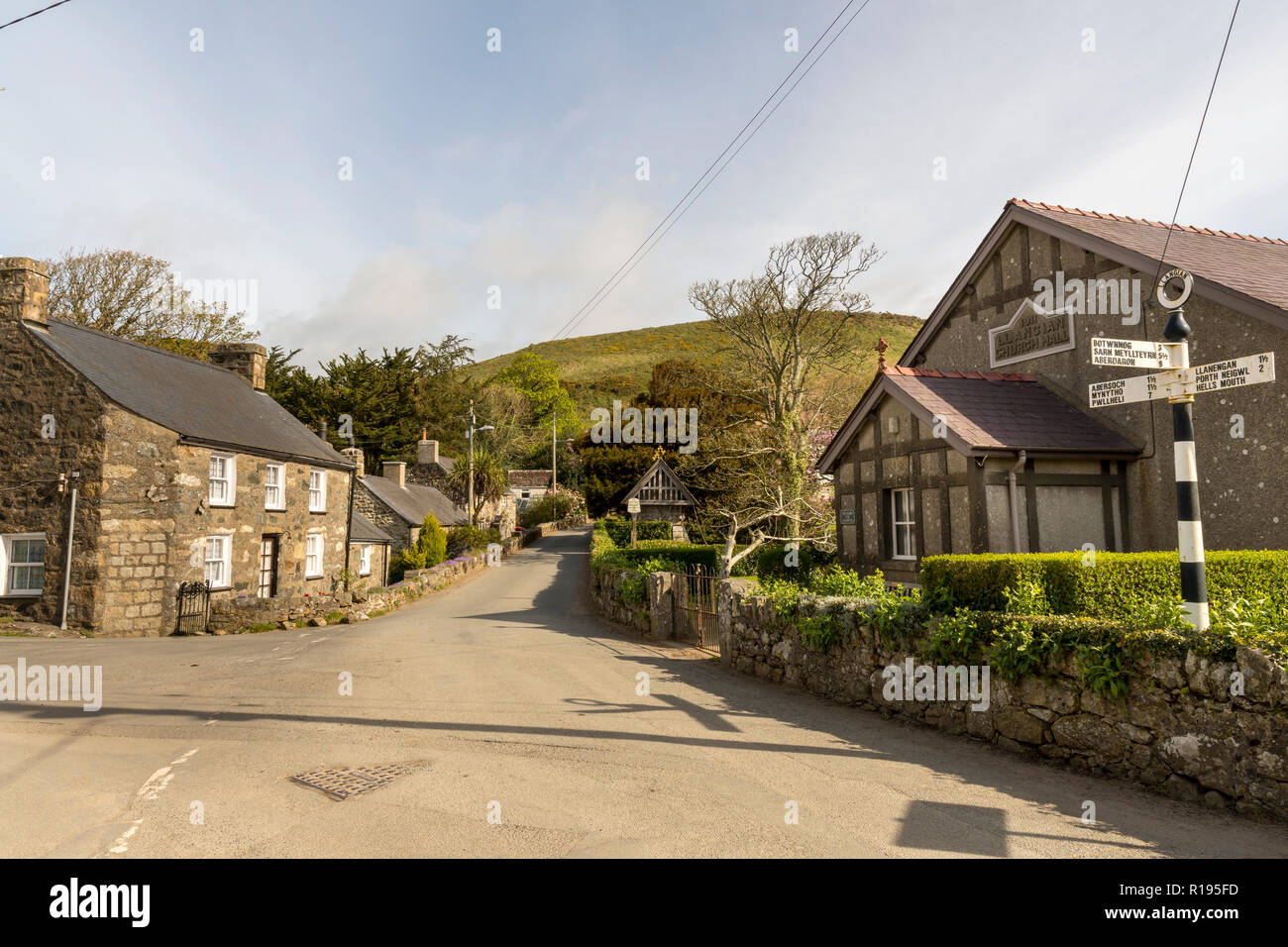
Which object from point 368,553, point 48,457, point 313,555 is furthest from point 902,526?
point 368,553

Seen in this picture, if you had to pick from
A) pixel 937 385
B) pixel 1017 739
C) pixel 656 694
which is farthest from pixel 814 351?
pixel 1017 739

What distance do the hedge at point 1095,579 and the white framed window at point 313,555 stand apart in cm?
2128

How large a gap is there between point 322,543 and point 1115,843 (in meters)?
25.5

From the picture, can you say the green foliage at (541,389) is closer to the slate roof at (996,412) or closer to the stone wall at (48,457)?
the stone wall at (48,457)

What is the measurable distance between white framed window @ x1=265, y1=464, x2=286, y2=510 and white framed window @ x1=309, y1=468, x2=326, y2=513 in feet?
5.90

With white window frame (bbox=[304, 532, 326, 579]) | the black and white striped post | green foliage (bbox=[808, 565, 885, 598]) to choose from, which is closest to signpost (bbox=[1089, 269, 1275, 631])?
the black and white striped post

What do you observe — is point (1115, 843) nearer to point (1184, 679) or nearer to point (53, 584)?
point (1184, 679)

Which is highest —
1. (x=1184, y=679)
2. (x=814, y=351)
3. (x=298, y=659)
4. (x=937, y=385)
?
(x=814, y=351)

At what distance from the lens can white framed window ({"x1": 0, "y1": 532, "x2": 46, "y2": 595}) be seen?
1759 cm

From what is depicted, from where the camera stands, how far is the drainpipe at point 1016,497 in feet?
41.2

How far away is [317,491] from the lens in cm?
2583

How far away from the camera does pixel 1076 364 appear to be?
14250 mm

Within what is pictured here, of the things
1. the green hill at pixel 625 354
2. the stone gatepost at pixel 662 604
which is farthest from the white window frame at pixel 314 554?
the green hill at pixel 625 354
